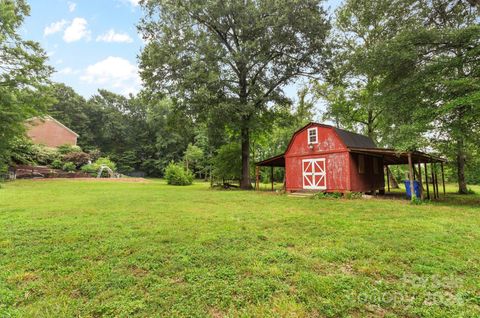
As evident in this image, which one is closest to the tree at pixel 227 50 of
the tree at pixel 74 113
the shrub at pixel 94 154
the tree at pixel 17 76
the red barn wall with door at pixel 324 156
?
the red barn wall with door at pixel 324 156

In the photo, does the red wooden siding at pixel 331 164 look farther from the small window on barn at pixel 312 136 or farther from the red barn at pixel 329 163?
the small window on barn at pixel 312 136

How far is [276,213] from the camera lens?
738cm

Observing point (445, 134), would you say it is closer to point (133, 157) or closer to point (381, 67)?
point (381, 67)

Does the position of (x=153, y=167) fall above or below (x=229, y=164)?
above

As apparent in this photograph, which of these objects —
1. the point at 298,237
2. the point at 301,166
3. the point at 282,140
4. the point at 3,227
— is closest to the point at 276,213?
the point at 298,237

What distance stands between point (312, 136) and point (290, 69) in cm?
628

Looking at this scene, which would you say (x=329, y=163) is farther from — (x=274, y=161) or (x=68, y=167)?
(x=68, y=167)

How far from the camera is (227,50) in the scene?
17047mm

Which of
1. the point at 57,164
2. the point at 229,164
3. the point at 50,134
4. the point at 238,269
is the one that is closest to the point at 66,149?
the point at 57,164

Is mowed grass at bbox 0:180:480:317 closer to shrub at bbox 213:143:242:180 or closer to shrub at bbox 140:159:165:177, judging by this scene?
Result: shrub at bbox 213:143:242:180

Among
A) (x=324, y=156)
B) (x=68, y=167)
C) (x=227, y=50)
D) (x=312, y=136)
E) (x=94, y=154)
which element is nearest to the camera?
(x=324, y=156)

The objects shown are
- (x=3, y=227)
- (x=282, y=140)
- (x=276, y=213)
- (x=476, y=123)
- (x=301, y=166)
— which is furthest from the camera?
(x=282, y=140)

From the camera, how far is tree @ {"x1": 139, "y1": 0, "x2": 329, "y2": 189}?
15.5 m

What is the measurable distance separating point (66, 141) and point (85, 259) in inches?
1490
